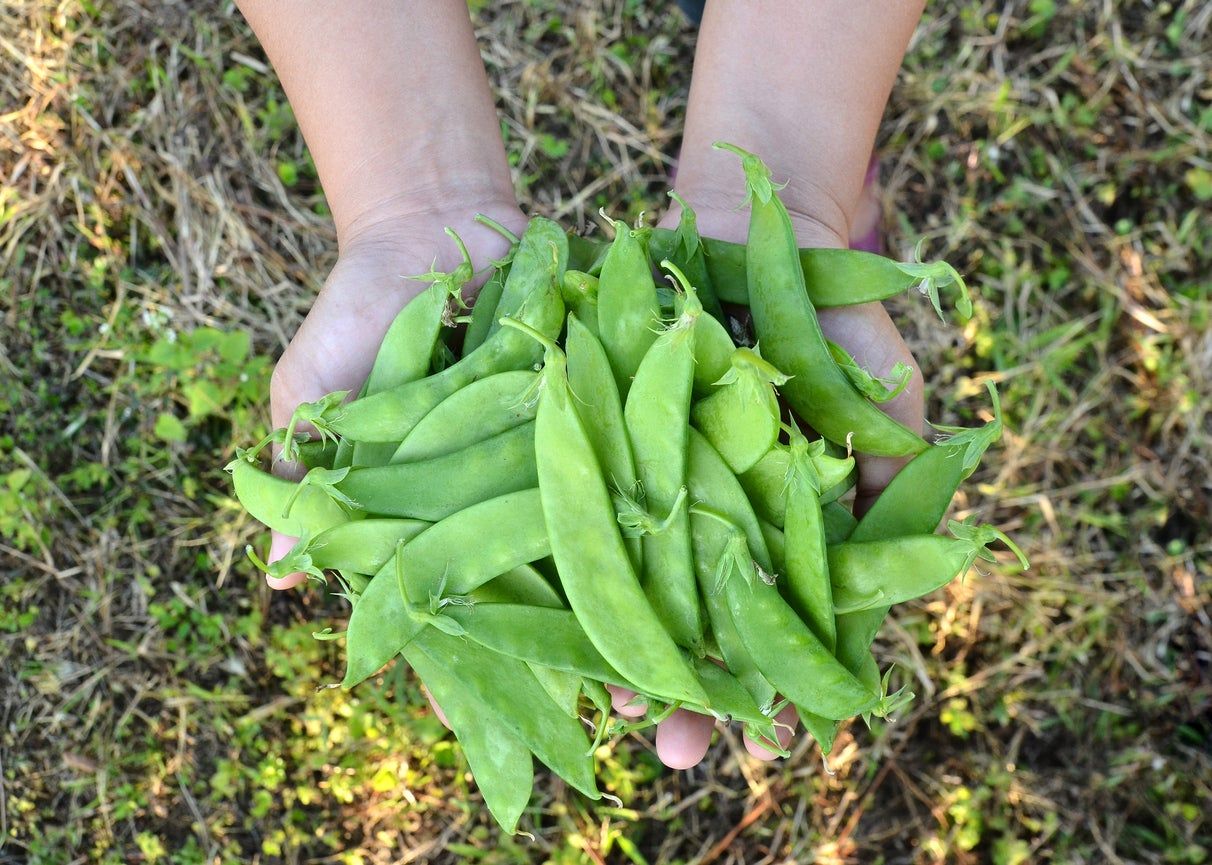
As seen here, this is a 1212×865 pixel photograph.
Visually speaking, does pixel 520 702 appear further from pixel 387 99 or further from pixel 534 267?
pixel 387 99

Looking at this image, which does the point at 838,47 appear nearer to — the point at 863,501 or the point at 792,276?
the point at 792,276

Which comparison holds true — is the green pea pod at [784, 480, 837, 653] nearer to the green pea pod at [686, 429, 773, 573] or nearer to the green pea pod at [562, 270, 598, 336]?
the green pea pod at [686, 429, 773, 573]

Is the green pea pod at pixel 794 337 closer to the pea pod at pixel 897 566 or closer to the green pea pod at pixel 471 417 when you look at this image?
the pea pod at pixel 897 566

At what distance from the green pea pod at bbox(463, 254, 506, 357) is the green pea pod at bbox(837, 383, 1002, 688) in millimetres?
1003

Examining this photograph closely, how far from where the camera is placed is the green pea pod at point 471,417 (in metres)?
2.17

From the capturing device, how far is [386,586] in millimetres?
2143

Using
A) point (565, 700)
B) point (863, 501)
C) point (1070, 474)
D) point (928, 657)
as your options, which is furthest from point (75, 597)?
point (1070, 474)

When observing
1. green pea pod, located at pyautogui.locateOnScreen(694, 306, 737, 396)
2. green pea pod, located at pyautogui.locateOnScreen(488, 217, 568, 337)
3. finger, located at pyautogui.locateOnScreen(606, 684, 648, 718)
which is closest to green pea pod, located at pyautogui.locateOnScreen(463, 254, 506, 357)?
green pea pod, located at pyautogui.locateOnScreen(488, 217, 568, 337)

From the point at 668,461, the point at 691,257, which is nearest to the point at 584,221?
the point at 691,257

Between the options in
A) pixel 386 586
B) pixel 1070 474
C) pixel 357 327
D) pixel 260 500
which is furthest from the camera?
pixel 1070 474

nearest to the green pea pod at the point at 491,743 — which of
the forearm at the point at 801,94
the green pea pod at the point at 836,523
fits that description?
the green pea pod at the point at 836,523

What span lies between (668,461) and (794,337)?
41 cm

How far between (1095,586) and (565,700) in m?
2.47

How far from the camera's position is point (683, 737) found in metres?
2.42
